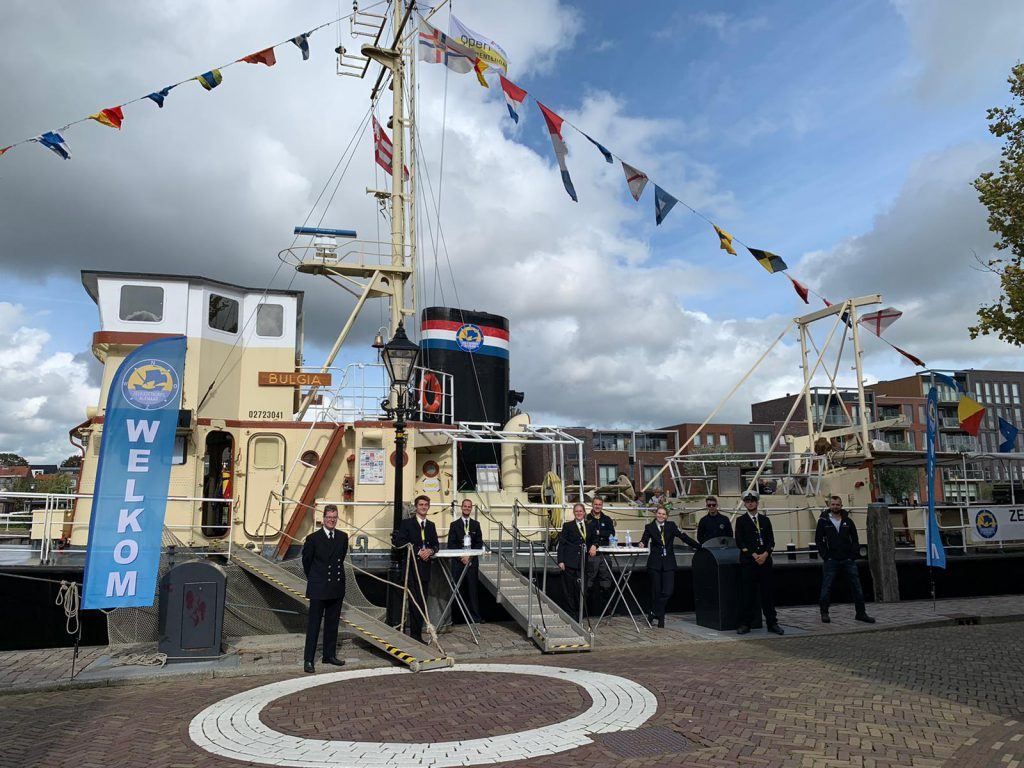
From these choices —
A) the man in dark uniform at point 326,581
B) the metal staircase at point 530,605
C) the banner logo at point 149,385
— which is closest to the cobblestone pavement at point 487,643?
the metal staircase at point 530,605

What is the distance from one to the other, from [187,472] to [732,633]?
9388 mm

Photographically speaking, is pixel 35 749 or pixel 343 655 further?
pixel 343 655

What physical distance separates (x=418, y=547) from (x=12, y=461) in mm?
128607

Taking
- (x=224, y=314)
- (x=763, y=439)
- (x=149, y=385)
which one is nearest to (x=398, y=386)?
(x=149, y=385)

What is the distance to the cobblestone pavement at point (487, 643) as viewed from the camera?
8.63 m

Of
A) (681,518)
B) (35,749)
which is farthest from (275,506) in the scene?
(681,518)

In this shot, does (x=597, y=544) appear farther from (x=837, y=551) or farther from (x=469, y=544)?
(x=837, y=551)

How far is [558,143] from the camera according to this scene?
14203mm

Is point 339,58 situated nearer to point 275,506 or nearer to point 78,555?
point 275,506

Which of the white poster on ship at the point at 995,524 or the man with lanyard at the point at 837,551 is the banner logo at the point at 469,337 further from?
the white poster on ship at the point at 995,524

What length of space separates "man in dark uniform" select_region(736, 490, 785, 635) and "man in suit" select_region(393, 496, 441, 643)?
15.2 feet

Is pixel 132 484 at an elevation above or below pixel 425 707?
above

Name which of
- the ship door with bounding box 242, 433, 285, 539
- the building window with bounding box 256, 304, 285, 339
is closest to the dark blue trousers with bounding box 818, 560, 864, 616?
the ship door with bounding box 242, 433, 285, 539

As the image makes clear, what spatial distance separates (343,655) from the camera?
31.1 ft
